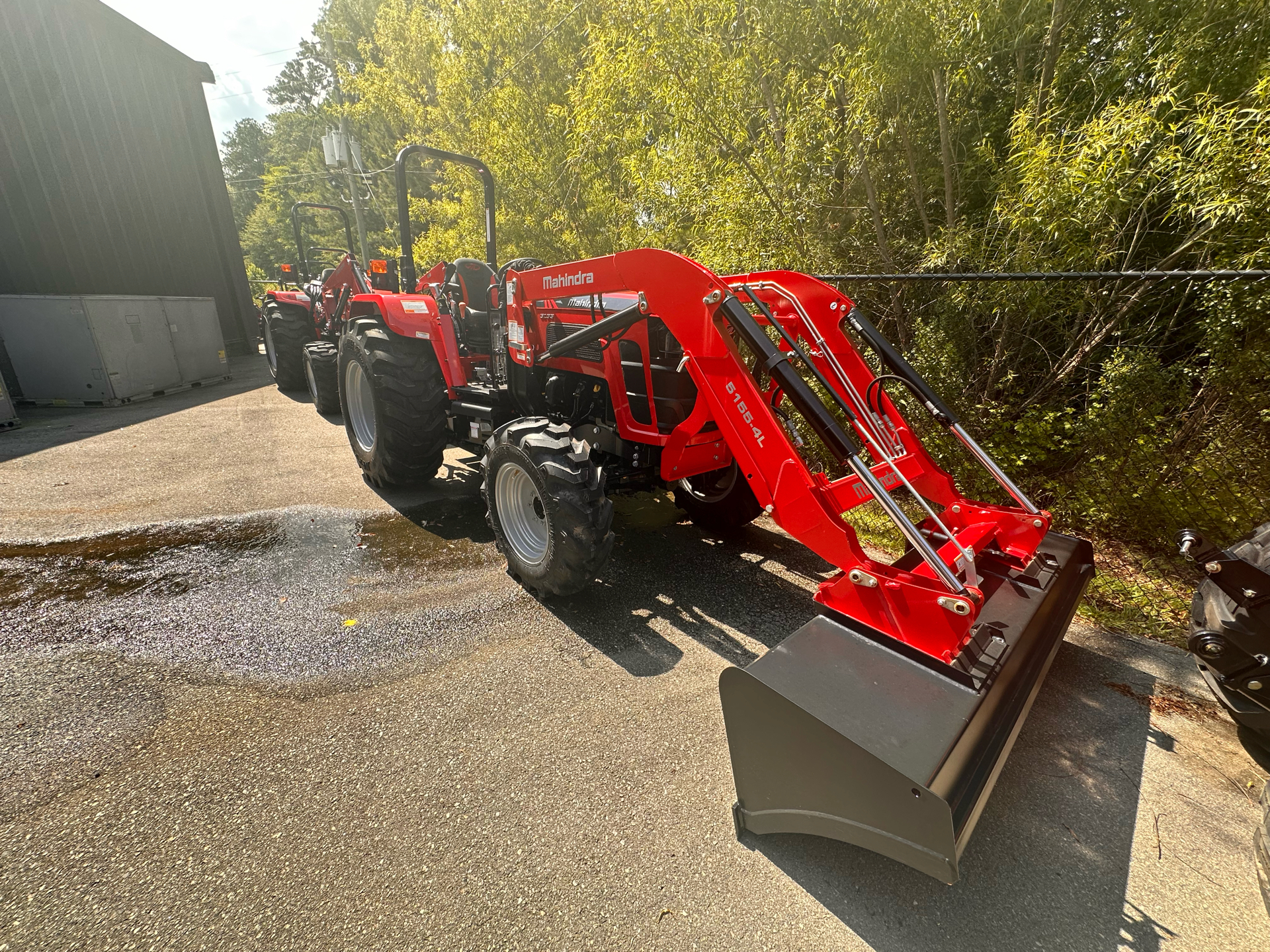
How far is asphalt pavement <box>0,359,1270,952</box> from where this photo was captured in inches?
59.7

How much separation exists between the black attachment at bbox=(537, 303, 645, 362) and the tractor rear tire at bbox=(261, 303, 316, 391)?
7.70 metres

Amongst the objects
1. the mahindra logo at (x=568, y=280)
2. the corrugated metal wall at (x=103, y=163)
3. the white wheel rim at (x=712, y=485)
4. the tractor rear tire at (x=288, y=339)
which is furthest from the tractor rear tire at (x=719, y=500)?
the corrugated metal wall at (x=103, y=163)

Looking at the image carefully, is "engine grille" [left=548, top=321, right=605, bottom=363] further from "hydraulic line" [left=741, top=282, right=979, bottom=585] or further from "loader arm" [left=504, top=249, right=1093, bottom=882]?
"hydraulic line" [left=741, top=282, right=979, bottom=585]

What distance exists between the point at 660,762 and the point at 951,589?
1.15 metres

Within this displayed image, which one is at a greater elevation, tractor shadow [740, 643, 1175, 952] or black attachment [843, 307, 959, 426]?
black attachment [843, 307, 959, 426]

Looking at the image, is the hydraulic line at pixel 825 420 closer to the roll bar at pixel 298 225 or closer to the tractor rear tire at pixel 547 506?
the tractor rear tire at pixel 547 506

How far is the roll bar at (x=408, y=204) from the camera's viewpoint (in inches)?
152

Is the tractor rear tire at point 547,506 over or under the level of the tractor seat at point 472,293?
under

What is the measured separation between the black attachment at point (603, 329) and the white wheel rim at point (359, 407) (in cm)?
236

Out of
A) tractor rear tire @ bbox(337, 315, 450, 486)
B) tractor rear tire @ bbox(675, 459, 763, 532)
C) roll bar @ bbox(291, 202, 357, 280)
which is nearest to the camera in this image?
tractor rear tire @ bbox(675, 459, 763, 532)

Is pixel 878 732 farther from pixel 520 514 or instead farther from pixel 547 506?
pixel 520 514

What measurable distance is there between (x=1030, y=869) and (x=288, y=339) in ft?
34.6

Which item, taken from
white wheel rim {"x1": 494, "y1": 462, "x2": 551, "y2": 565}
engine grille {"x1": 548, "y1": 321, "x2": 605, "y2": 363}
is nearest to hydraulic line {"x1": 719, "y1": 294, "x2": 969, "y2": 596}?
engine grille {"x1": 548, "y1": 321, "x2": 605, "y2": 363}

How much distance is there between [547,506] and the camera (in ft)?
9.09
